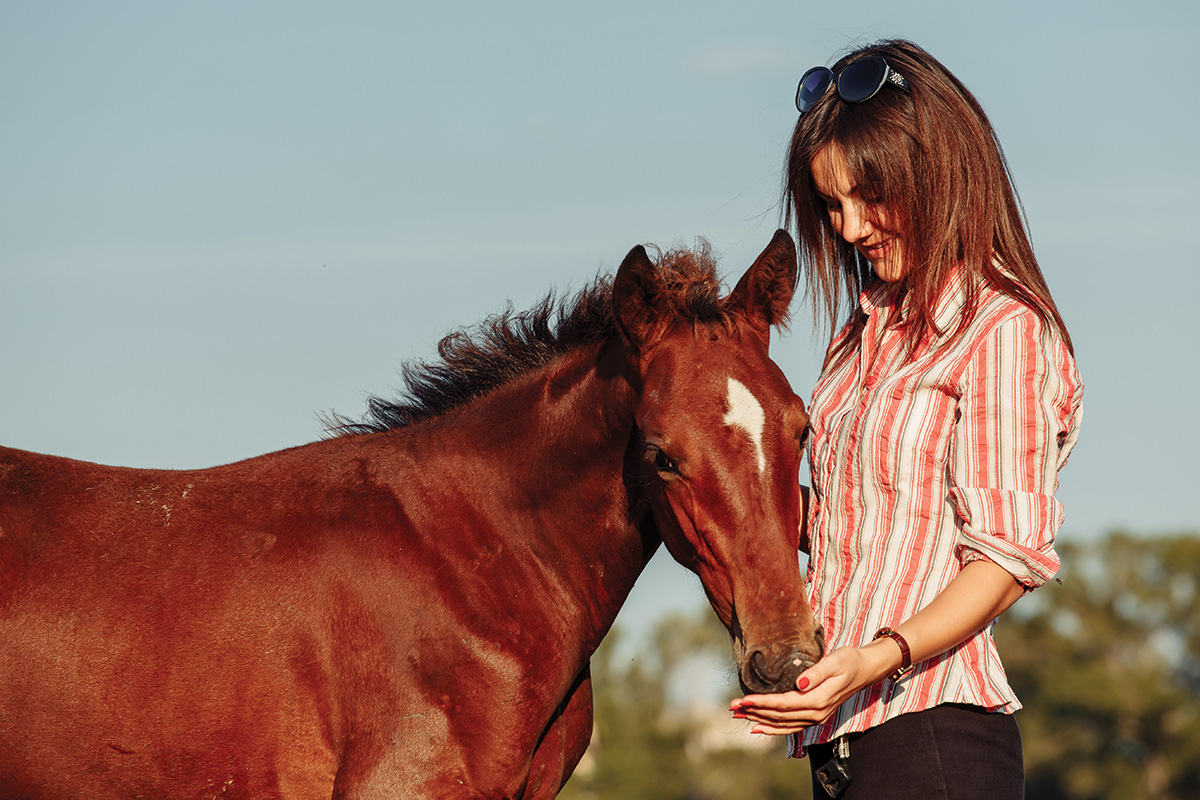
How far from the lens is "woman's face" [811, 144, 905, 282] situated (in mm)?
4176

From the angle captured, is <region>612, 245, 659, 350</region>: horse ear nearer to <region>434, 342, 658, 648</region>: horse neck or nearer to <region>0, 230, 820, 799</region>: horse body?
<region>0, 230, 820, 799</region>: horse body

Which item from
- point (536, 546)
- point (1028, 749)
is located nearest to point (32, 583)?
point (536, 546)

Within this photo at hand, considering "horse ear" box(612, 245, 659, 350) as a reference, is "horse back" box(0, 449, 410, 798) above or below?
below

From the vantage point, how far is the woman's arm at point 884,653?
3.49 meters

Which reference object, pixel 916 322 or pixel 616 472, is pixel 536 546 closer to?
pixel 616 472

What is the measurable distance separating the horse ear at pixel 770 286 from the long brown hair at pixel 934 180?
0.48 meters

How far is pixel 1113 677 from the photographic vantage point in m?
62.4

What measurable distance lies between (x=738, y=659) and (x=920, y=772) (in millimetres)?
637

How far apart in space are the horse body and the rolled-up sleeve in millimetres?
624

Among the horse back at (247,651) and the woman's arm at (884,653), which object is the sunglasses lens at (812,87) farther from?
the horse back at (247,651)

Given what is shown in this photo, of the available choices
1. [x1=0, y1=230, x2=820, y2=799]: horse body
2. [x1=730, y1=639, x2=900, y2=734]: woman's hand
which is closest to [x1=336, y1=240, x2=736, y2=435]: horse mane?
[x1=0, y1=230, x2=820, y2=799]: horse body

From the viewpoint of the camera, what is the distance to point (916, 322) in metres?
4.08

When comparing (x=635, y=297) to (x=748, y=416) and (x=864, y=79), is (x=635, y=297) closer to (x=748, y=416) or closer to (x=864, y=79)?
(x=748, y=416)

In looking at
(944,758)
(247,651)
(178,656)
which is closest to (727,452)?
(944,758)
